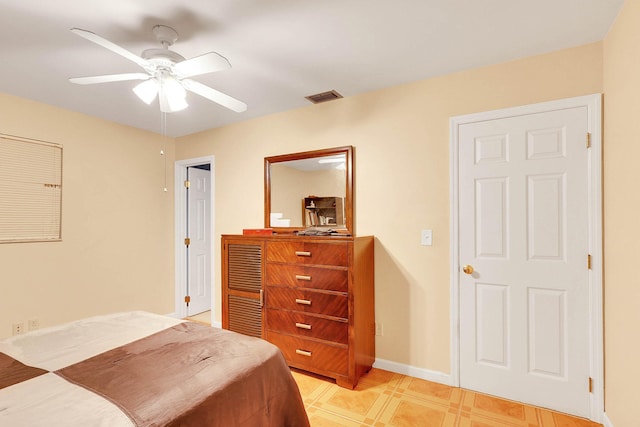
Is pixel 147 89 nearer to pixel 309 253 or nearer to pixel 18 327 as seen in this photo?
pixel 309 253

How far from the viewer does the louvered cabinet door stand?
115 inches

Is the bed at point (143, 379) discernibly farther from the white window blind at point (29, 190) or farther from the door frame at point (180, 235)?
the door frame at point (180, 235)

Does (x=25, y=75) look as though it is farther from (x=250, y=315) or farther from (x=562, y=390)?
(x=562, y=390)

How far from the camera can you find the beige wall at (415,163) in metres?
2.23

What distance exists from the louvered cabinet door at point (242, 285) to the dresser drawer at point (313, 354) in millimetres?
285

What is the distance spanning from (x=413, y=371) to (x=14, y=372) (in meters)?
2.47

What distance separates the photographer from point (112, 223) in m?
3.52

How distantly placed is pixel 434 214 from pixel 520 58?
1248 mm

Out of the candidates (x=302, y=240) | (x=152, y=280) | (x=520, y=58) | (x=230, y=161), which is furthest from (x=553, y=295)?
(x=152, y=280)

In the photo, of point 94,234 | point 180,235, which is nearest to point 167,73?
point 94,234

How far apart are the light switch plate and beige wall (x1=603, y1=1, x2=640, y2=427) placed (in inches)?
41.5

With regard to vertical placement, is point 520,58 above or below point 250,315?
above

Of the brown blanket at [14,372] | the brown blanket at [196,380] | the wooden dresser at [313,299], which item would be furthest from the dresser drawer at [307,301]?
the brown blanket at [14,372]

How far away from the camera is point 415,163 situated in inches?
102
